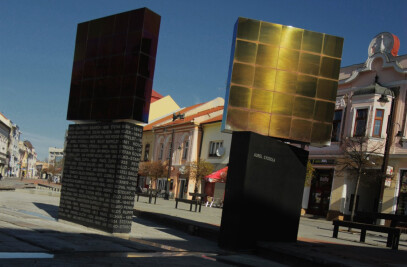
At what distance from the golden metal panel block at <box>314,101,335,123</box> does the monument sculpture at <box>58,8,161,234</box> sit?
3.94 meters

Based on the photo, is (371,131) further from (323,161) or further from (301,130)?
(301,130)

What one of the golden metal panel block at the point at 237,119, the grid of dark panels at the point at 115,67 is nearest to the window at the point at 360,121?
the golden metal panel block at the point at 237,119

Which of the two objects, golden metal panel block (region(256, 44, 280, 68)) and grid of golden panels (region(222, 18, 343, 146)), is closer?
grid of golden panels (region(222, 18, 343, 146))

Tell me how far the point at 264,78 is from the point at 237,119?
117 cm

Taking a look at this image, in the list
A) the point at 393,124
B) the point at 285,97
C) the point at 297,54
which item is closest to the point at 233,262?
the point at 285,97

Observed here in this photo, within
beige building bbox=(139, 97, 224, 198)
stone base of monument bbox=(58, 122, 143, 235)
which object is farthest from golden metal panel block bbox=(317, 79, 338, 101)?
beige building bbox=(139, 97, 224, 198)

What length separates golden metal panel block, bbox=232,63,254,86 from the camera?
11852 millimetres

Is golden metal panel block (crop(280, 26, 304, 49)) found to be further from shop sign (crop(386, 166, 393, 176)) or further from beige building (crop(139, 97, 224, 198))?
beige building (crop(139, 97, 224, 198))

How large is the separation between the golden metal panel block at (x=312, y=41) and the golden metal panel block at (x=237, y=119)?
85.4 inches

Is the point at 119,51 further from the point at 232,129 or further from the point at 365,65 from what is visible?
the point at 365,65

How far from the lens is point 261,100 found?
39.5 ft

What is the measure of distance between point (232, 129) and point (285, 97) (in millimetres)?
1549

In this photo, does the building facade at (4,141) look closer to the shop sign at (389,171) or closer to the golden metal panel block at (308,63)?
the shop sign at (389,171)

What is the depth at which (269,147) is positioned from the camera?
11.7 m
